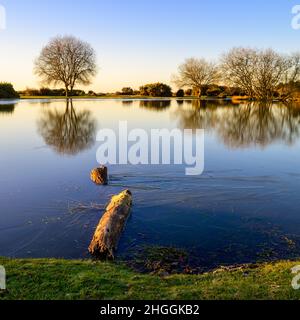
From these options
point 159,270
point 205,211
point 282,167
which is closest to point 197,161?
point 282,167

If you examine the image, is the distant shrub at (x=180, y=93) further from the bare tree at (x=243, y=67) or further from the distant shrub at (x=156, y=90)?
the bare tree at (x=243, y=67)

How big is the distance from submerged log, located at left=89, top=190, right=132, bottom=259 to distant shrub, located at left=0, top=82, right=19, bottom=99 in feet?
230

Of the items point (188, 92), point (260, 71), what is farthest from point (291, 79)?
point (188, 92)

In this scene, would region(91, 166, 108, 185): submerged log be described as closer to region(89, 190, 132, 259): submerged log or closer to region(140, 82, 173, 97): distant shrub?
region(89, 190, 132, 259): submerged log

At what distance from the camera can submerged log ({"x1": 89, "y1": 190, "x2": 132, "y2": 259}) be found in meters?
6.12

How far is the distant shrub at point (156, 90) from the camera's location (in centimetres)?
9700

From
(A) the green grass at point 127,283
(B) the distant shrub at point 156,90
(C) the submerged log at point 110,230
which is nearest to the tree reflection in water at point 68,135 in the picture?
(C) the submerged log at point 110,230

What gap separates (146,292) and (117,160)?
9.80 metres

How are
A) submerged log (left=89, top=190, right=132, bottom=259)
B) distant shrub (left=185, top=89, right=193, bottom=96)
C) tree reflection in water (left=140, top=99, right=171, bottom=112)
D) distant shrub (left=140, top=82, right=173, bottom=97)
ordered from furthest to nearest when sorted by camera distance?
distant shrub (left=185, top=89, right=193, bottom=96)
distant shrub (left=140, top=82, right=173, bottom=97)
tree reflection in water (left=140, top=99, right=171, bottom=112)
submerged log (left=89, top=190, right=132, bottom=259)

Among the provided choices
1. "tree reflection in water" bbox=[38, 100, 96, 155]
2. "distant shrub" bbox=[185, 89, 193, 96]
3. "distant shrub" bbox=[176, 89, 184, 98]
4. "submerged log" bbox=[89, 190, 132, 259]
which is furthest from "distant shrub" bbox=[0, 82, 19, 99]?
"submerged log" bbox=[89, 190, 132, 259]

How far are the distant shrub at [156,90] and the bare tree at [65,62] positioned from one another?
2849 cm

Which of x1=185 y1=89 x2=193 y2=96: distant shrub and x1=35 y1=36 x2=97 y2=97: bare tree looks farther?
x1=185 y1=89 x2=193 y2=96: distant shrub
